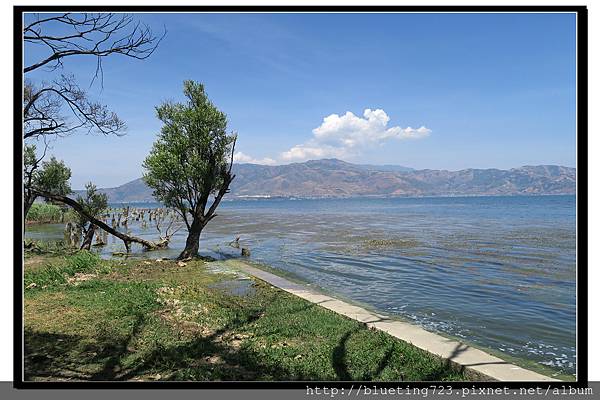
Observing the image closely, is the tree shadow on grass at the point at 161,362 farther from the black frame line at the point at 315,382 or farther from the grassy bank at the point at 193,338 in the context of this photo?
the black frame line at the point at 315,382

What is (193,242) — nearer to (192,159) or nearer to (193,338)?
(192,159)

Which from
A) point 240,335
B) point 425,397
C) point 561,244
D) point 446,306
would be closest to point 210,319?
point 240,335

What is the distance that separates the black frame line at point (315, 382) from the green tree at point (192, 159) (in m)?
12.9

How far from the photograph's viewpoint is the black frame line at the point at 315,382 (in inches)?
179

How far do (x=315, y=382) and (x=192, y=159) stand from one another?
49.1ft

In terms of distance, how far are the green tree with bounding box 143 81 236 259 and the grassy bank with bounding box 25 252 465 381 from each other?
311 inches

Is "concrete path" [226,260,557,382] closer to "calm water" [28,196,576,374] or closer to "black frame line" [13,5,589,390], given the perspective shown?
"black frame line" [13,5,589,390]

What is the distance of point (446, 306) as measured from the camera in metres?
10.5

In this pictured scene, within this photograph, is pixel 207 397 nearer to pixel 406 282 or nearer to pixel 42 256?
pixel 406 282

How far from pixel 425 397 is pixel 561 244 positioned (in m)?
22.9

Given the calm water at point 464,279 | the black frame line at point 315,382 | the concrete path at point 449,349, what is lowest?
the calm water at point 464,279

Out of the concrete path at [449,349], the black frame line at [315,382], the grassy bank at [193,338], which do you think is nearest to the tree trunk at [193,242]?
the grassy bank at [193,338]

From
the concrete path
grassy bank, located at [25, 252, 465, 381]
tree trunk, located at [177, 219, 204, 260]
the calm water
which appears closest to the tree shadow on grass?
grassy bank, located at [25, 252, 465, 381]

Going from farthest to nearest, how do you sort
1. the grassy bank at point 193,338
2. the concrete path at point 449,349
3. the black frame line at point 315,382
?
1. the concrete path at point 449,349
2. the grassy bank at point 193,338
3. the black frame line at point 315,382
